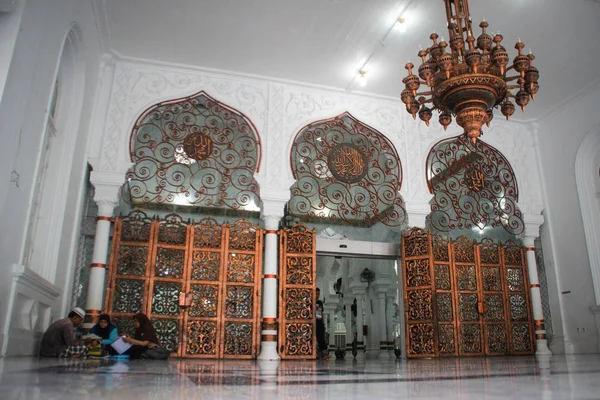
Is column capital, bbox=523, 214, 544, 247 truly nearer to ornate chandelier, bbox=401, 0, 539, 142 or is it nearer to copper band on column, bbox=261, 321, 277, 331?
ornate chandelier, bbox=401, 0, 539, 142

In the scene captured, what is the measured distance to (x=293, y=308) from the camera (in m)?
6.48

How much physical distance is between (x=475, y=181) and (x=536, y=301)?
2.15 meters

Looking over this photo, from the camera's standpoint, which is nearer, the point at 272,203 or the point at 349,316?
the point at 272,203

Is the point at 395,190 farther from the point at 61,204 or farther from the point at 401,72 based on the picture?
the point at 61,204

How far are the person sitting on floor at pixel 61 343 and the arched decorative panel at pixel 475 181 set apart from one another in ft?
17.8

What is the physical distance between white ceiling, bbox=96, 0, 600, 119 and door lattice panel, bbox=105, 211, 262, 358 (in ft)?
8.26

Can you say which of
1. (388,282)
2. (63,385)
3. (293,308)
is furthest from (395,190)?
(63,385)

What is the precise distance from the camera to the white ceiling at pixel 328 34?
5.96 meters

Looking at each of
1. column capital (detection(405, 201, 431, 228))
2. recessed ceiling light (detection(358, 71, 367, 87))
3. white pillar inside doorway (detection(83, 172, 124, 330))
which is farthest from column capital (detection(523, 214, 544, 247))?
white pillar inside doorway (detection(83, 172, 124, 330))

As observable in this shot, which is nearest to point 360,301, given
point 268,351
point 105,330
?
point 268,351

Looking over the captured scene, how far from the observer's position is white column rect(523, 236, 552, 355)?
7199 mm

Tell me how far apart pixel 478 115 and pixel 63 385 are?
3.82 m

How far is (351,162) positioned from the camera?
7441mm

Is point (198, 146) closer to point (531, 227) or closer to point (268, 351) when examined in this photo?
point (268, 351)
